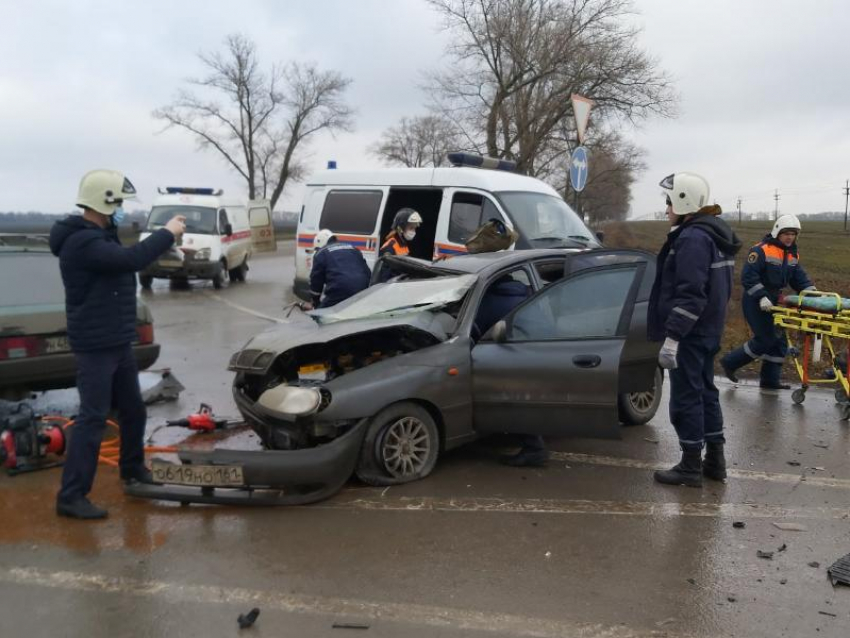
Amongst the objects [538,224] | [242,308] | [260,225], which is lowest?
[242,308]

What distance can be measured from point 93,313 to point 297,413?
132 centimetres

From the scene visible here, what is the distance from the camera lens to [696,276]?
15.4ft

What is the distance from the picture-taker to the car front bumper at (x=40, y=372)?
5562mm

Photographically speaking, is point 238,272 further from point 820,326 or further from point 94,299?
point 94,299

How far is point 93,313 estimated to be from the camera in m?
4.23

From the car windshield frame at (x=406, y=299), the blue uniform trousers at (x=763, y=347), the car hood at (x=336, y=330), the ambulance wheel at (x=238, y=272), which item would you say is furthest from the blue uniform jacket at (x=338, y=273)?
the ambulance wheel at (x=238, y=272)

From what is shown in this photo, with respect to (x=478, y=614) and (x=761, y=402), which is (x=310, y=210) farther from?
(x=478, y=614)

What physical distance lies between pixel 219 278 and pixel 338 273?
1158 centimetres

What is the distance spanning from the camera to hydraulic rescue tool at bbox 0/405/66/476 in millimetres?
5031

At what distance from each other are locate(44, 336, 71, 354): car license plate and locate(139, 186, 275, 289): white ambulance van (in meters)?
10.4

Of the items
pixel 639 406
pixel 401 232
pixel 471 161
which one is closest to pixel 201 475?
pixel 639 406

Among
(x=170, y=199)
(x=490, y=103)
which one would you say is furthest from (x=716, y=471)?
(x=490, y=103)

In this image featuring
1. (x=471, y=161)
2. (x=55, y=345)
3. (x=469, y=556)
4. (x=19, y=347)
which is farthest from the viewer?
(x=471, y=161)

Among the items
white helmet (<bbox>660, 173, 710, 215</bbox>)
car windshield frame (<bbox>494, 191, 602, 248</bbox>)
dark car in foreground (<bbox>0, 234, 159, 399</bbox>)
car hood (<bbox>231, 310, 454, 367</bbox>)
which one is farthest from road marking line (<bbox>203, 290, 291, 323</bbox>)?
white helmet (<bbox>660, 173, 710, 215</bbox>)
